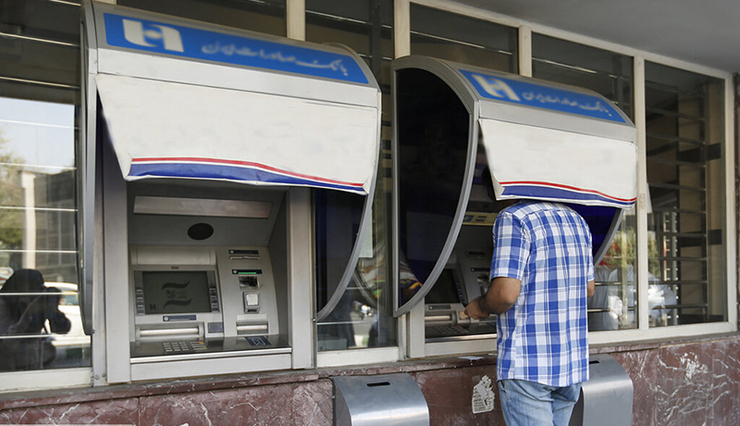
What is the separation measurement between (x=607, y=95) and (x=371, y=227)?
2.31 m

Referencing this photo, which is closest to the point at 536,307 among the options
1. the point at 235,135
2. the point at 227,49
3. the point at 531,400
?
the point at 531,400

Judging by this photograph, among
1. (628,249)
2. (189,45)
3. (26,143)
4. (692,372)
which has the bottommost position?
(692,372)

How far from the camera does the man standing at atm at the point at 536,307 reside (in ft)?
8.74

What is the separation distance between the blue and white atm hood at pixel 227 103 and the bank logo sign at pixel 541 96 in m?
0.65

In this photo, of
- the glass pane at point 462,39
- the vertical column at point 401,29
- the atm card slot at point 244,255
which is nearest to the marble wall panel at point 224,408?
the atm card slot at point 244,255

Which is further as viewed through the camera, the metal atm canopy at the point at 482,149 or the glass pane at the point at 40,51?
the metal atm canopy at the point at 482,149

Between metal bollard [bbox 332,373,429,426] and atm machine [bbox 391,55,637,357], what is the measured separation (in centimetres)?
42

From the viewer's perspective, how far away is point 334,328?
335 cm

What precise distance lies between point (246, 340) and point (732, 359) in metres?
3.92

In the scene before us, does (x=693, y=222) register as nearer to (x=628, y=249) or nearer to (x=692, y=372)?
(x=628, y=249)

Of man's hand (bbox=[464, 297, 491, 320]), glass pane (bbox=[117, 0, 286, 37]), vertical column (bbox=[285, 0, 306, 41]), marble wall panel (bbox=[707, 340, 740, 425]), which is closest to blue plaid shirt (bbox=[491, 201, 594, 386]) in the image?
man's hand (bbox=[464, 297, 491, 320])

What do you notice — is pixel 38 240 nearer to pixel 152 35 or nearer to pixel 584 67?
pixel 152 35

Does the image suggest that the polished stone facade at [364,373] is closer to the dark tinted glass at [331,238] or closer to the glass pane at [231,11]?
the dark tinted glass at [331,238]

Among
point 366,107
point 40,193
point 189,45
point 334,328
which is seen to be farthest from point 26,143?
point 334,328
